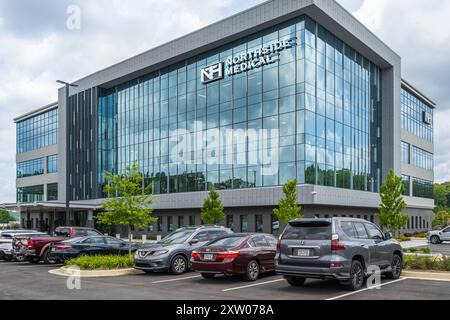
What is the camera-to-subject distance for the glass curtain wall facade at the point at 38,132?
68.2m

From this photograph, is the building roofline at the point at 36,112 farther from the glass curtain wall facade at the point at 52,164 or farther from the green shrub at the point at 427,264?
the green shrub at the point at 427,264

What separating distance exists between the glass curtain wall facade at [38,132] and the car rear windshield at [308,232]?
59996 millimetres

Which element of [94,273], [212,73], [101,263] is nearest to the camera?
[94,273]

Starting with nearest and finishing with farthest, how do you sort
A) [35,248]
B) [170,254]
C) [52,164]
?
1. [170,254]
2. [35,248]
3. [52,164]

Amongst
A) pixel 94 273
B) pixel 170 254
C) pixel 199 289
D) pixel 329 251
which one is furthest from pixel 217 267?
pixel 94 273

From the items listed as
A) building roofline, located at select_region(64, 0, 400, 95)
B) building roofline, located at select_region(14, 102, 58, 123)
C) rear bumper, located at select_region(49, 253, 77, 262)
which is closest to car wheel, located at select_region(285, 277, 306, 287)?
rear bumper, located at select_region(49, 253, 77, 262)

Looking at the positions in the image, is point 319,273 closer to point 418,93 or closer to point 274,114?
point 274,114

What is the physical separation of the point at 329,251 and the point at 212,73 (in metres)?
33.9

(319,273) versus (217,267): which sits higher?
(319,273)

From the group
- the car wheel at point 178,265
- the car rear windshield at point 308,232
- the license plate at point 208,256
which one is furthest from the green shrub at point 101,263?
the car rear windshield at point 308,232

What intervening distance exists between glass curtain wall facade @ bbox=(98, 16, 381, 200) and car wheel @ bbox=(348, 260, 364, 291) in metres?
24.6

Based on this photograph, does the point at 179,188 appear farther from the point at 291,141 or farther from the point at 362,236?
the point at 362,236

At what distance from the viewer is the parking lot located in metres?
11.6

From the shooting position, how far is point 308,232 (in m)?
12.2
